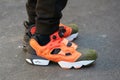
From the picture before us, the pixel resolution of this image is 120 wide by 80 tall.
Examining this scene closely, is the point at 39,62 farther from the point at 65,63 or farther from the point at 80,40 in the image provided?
the point at 80,40

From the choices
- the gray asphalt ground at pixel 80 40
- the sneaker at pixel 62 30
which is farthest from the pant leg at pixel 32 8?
the gray asphalt ground at pixel 80 40

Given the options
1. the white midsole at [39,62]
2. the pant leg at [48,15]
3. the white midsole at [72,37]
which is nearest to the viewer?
the pant leg at [48,15]

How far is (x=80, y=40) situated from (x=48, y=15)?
13.6 inches

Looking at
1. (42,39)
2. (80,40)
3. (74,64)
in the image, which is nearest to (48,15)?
(42,39)

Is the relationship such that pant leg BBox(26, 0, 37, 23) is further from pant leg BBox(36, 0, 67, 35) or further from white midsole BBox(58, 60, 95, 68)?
white midsole BBox(58, 60, 95, 68)

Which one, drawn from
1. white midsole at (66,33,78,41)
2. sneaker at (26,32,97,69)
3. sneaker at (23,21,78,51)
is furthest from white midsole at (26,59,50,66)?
white midsole at (66,33,78,41)

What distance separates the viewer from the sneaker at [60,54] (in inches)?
50.8

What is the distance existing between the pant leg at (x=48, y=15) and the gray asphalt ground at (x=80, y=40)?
167 mm

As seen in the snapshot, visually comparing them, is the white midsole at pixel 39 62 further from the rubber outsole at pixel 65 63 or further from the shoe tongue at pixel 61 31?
the shoe tongue at pixel 61 31

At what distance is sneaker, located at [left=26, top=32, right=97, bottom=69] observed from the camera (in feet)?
4.24

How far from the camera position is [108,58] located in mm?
1374

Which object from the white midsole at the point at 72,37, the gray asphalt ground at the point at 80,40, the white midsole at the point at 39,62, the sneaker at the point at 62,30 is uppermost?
the sneaker at the point at 62,30

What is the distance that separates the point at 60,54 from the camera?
1310mm

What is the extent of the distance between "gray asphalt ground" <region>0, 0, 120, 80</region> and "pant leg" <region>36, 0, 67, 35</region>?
6.6 inches
